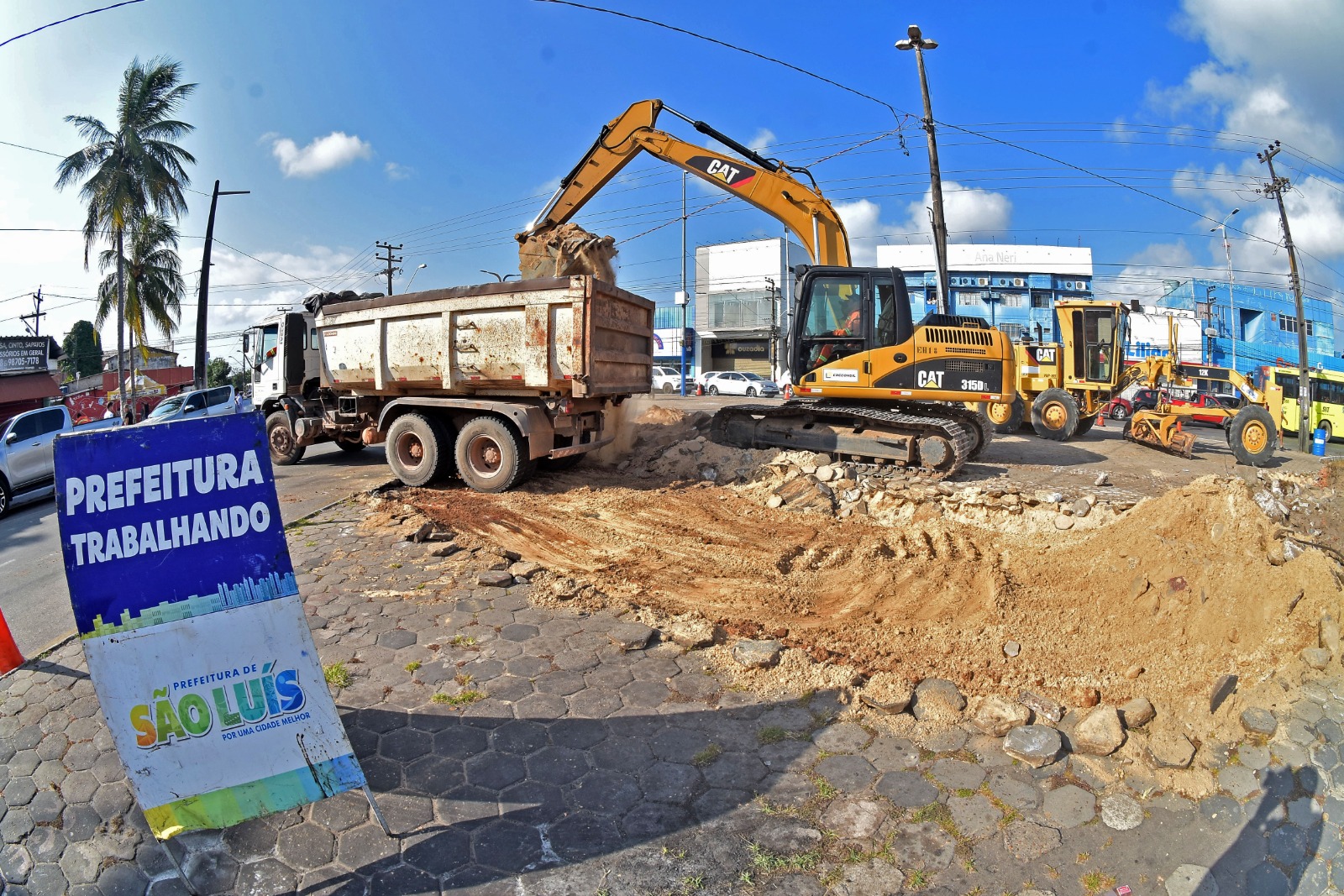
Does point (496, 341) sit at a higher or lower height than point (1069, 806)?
higher

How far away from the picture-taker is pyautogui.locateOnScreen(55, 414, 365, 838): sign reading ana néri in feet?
9.07

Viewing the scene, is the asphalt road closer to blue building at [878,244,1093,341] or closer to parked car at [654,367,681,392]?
parked car at [654,367,681,392]

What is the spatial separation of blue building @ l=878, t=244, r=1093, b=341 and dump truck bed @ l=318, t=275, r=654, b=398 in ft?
137

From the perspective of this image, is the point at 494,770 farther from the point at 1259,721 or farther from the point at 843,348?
the point at 843,348

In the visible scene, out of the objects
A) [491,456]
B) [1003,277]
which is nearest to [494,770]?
[491,456]

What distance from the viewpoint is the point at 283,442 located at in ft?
41.0

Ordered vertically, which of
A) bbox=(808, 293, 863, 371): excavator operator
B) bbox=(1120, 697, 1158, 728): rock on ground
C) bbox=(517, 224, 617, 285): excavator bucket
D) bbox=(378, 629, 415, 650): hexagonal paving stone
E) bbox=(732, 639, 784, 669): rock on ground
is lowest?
bbox=(1120, 697, 1158, 728): rock on ground

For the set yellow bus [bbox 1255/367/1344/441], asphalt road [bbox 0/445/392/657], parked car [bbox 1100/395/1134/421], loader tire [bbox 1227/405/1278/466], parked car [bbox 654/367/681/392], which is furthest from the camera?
parked car [bbox 654/367/681/392]

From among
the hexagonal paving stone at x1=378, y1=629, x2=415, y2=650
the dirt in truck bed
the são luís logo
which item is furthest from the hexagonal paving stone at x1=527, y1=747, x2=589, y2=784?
the dirt in truck bed

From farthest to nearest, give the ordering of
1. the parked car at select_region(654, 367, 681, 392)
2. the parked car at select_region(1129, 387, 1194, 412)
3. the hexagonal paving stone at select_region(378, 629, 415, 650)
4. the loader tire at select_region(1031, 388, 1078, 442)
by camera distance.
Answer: the parked car at select_region(654, 367, 681, 392) → the parked car at select_region(1129, 387, 1194, 412) → the loader tire at select_region(1031, 388, 1078, 442) → the hexagonal paving stone at select_region(378, 629, 415, 650)

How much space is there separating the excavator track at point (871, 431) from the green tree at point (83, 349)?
49.4 meters

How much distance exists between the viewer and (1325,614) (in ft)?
13.2

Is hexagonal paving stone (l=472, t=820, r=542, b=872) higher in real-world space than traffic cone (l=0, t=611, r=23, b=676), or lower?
lower

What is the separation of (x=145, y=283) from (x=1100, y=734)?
30.2 metres
